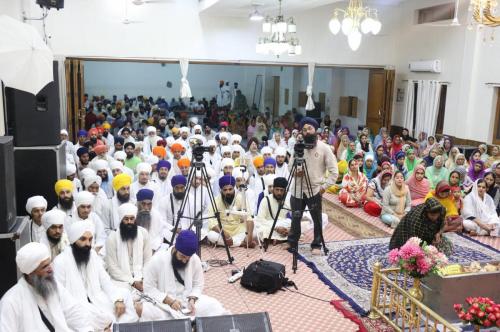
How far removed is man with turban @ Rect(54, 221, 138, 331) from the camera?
347 cm

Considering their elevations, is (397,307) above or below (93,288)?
below

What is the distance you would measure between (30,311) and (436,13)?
1042cm

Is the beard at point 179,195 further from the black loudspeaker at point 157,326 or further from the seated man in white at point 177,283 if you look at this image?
the black loudspeaker at point 157,326

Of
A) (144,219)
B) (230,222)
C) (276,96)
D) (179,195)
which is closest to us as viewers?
(144,219)

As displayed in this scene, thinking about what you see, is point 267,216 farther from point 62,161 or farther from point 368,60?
point 368,60

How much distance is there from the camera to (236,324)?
107 inches

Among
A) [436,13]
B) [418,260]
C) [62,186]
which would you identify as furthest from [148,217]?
[436,13]

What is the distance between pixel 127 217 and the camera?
4.12 metres

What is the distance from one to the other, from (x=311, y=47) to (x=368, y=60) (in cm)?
152

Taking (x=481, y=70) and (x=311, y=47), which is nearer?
(x=481, y=70)

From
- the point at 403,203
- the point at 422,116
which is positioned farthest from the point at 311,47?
the point at 403,203

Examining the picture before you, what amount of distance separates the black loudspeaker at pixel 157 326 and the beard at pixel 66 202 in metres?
2.30

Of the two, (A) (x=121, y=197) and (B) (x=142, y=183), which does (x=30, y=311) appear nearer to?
(A) (x=121, y=197)

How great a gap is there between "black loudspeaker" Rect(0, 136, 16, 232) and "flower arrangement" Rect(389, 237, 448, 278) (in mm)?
2720
